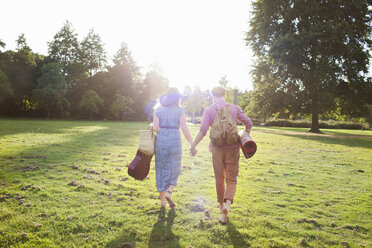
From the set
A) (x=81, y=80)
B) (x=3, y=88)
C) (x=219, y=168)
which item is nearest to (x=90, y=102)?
(x=81, y=80)

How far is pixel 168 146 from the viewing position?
15.9 feet

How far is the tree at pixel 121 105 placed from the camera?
51.5 meters

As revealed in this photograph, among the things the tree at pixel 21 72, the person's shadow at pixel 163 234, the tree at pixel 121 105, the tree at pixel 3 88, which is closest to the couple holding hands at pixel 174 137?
the person's shadow at pixel 163 234

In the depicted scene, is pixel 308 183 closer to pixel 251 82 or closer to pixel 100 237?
pixel 100 237

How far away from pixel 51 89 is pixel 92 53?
56.1 feet

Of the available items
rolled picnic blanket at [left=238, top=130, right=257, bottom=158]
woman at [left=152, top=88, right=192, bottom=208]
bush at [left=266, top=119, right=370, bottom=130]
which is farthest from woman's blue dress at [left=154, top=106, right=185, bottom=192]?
bush at [left=266, top=119, right=370, bottom=130]

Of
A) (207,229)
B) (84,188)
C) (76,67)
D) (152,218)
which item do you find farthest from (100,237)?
(76,67)

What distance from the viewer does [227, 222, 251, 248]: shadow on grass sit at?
11.6ft

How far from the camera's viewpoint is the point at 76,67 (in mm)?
54344

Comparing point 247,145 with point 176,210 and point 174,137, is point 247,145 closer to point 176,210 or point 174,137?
point 174,137

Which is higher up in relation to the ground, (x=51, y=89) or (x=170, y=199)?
(x=51, y=89)

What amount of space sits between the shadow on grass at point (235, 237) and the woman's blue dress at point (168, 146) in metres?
1.40

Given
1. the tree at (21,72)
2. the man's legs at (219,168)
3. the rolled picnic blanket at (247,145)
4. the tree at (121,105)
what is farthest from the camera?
the tree at (121,105)

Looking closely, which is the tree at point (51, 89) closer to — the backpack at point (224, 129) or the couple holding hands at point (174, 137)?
the couple holding hands at point (174, 137)
